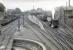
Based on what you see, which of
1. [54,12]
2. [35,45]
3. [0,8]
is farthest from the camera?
[0,8]

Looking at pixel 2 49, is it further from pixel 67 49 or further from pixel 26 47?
pixel 67 49

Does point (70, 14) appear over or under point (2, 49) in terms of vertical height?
over

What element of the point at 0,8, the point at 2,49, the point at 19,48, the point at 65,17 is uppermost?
the point at 0,8

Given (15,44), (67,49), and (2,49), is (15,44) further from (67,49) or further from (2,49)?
(67,49)

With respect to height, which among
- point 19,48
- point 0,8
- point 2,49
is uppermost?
point 0,8

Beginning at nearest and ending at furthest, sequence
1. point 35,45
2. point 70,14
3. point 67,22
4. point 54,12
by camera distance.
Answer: point 35,45 < point 67,22 < point 70,14 < point 54,12

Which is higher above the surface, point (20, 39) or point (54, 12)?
point (54, 12)

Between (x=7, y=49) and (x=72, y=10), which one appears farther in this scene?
(x=72, y=10)

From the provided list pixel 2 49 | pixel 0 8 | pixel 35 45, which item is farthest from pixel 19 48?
pixel 0 8

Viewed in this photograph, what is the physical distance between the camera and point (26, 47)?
14.7 meters

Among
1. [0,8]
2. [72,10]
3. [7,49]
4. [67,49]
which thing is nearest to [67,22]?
Result: [72,10]

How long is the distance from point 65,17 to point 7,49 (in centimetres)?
1885

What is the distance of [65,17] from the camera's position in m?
27.0

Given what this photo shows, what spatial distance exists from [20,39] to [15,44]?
86 centimetres
